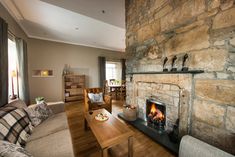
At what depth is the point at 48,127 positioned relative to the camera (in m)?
1.71

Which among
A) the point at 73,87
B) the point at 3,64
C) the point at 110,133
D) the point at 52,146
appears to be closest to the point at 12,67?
the point at 3,64

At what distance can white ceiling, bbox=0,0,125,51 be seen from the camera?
2.32m

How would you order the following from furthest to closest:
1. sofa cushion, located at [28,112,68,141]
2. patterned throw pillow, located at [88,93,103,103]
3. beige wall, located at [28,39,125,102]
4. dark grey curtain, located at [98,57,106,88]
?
dark grey curtain, located at [98,57,106,88] → beige wall, located at [28,39,125,102] → patterned throw pillow, located at [88,93,103,103] → sofa cushion, located at [28,112,68,141]

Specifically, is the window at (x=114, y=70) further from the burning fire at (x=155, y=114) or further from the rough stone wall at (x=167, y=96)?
the burning fire at (x=155, y=114)

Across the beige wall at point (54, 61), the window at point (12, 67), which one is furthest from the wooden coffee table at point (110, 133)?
the beige wall at point (54, 61)

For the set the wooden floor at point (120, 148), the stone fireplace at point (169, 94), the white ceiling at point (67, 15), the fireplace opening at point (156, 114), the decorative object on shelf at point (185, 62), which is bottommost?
the wooden floor at point (120, 148)

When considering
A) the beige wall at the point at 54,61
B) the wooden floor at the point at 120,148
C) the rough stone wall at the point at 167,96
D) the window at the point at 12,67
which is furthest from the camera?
the beige wall at the point at 54,61

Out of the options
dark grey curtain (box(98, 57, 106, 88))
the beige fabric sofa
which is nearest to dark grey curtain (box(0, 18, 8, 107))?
the beige fabric sofa

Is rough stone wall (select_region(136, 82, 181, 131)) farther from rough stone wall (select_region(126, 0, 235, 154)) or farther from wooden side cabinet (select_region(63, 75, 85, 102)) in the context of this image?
wooden side cabinet (select_region(63, 75, 85, 102))

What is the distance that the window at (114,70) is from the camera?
22.3 ft

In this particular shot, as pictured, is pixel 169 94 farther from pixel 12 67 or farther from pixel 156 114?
pixel 12 67

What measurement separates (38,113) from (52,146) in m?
0.95

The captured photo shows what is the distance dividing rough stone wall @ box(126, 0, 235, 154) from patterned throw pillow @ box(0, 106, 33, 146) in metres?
2.41

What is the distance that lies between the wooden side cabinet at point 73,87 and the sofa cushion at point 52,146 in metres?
3.72
